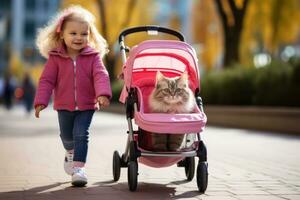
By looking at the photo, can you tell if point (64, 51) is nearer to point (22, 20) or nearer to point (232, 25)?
point (232, 25)

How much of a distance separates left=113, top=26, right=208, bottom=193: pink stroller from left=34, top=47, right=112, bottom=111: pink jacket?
304 mm

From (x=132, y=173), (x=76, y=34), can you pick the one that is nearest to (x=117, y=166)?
(x=132, y=173)

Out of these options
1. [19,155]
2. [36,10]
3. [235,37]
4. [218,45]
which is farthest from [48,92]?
[36,10]

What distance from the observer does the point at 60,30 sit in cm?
705

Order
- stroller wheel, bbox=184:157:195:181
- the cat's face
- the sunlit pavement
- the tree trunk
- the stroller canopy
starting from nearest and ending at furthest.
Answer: the sunlit pavement
the cat's face
the stroller canopy
stroller wheel, bbox=184:157:195:181
the tree trunk

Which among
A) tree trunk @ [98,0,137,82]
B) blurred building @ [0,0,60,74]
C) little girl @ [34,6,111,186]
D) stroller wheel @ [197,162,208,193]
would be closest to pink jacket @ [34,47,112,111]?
little girl @ [34,6,111,186]

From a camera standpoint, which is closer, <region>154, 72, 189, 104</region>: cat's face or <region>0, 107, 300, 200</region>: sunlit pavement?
<region>0, 107, 300, 200</region>: sunlit pavement

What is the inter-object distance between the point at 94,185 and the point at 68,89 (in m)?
0.97

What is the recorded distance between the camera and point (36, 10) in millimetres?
113000

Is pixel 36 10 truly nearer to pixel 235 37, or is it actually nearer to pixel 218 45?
pixel 218 45

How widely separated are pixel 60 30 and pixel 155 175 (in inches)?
77.1

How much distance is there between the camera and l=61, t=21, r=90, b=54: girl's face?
22.8ft

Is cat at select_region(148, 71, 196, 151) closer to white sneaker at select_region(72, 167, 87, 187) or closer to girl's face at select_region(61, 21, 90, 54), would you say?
white sneaker at select_region(72, 167, 87, 187)

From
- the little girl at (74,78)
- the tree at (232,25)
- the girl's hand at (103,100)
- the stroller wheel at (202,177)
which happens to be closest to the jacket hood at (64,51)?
the little girl at (74,78)
